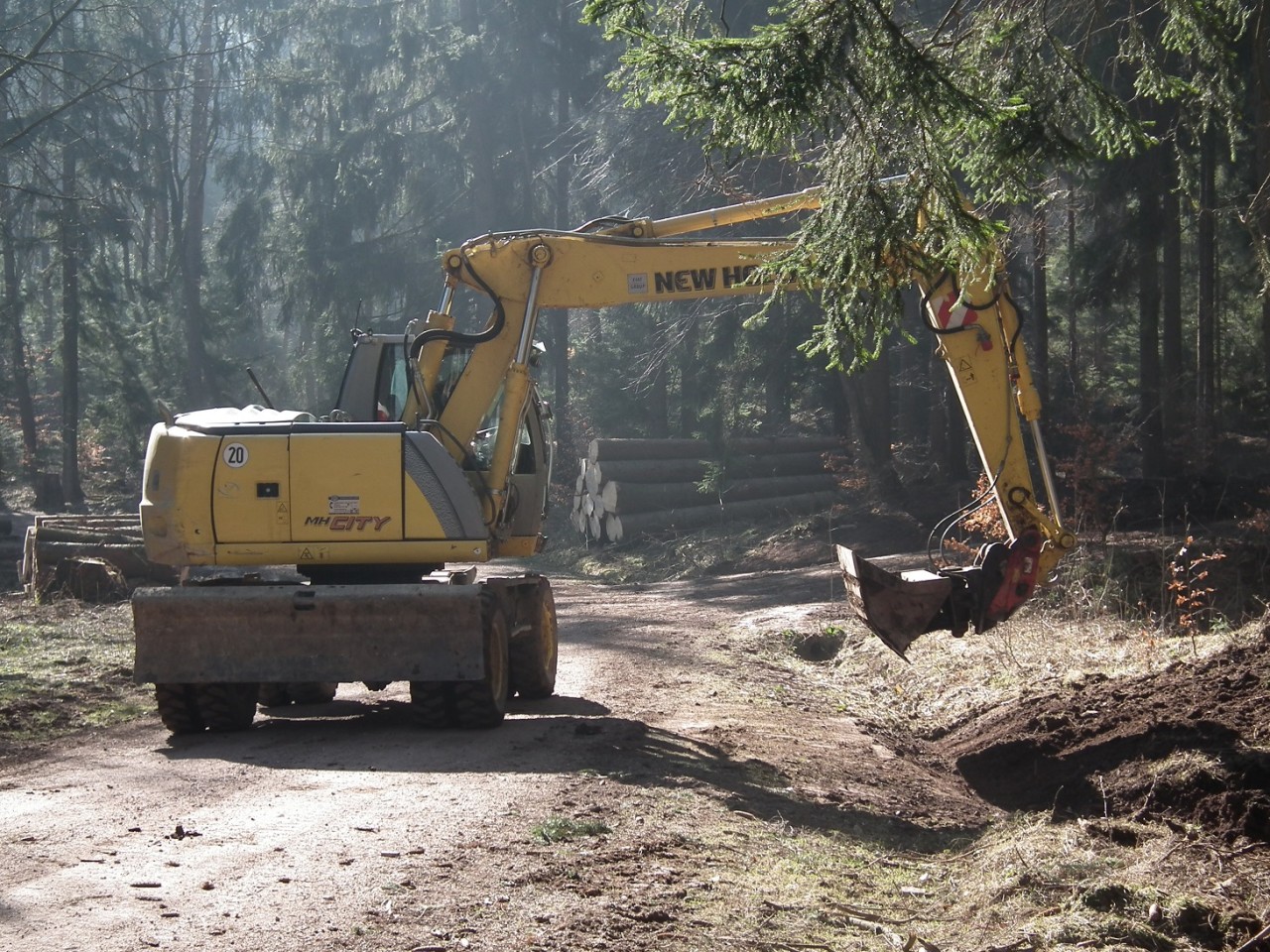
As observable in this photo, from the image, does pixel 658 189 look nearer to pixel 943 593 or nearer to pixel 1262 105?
pixel 1262 105

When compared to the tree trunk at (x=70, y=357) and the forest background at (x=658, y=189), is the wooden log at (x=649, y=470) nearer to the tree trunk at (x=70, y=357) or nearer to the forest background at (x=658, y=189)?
the forest background at (x=658, y=189)

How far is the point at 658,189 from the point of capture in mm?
27109

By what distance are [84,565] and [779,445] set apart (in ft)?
52.6

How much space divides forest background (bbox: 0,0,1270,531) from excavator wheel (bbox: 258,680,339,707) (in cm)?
539

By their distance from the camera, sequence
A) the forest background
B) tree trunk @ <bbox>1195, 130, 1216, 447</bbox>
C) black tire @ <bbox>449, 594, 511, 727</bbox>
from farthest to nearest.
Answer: tree trunk @ <bbox>1195, 130, 1216, 447</bbox> → black tire @ <bbox>449, 594, 511, 727</bbox> → the forest background

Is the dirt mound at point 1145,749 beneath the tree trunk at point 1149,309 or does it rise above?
beneath

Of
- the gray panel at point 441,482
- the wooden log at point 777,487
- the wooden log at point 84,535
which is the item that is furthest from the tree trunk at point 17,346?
the gray panel at point 441,482

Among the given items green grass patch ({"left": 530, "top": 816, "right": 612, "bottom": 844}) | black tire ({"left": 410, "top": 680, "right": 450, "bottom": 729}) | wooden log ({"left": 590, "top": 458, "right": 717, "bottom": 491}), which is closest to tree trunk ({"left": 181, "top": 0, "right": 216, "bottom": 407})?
wooden log ({"left": 590, "top": 458, "right": 717, "bottom": 491})

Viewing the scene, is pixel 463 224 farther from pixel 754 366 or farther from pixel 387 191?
pixel 754 366

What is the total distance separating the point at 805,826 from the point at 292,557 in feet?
14.8

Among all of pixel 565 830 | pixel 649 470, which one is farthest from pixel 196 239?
pixel 565 830

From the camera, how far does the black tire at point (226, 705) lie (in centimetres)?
961

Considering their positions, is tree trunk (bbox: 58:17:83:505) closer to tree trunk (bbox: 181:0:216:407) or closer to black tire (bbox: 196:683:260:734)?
tree trunk (bbox: 181:0:216:407)

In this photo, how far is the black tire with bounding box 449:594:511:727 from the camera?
9.27 m
